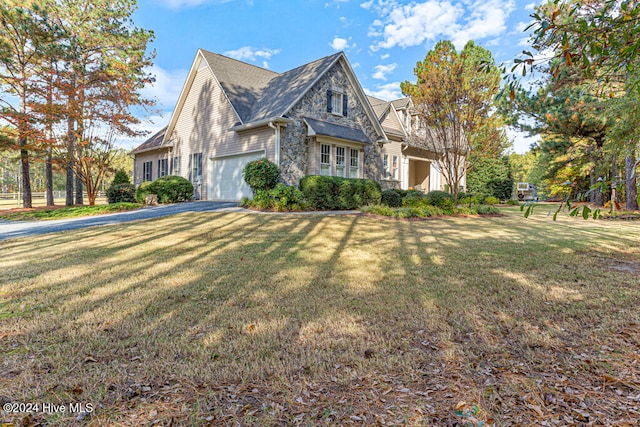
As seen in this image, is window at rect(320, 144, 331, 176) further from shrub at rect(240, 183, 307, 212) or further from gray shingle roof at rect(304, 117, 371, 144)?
shrub at rect(240, 183, 307, 212)

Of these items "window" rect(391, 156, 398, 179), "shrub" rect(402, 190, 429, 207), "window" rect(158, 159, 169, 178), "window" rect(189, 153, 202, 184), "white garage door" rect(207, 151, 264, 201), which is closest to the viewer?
"shrub" rect(402, 190, 429, 207)

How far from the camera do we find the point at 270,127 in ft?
43.6

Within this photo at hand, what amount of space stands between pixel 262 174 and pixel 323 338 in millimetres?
10482

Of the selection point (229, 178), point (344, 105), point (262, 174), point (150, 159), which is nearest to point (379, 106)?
point (344, 105)

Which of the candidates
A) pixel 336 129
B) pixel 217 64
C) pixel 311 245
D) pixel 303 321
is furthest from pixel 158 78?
pixel 303 321

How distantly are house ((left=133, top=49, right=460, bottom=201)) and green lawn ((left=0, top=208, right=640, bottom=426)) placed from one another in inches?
353

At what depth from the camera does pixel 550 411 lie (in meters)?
1.82

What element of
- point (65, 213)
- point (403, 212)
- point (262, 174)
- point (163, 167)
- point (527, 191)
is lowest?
point (65, 213)

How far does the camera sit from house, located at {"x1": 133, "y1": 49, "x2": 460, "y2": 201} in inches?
543

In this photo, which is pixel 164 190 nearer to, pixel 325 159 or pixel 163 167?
pixel 163 167

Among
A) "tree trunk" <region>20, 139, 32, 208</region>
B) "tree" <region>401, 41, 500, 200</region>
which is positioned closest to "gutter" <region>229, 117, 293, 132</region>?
"tree" <region>401, 41, 500, 200</region>

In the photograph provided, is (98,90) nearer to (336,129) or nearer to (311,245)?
(336,129)

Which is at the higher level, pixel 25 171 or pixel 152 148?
pixel 152 148

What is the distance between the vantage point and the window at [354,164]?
1571 centimetres
